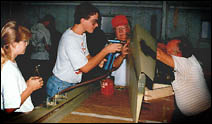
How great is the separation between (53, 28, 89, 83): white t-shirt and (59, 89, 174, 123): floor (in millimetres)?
306

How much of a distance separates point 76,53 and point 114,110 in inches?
21.8

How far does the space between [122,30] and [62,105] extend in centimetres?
94

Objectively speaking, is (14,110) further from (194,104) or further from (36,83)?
(194,104)

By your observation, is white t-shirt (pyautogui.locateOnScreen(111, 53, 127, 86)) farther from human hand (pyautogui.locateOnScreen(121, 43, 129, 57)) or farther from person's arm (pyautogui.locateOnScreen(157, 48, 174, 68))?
person's arm (pyautogui.locateOnScreen(157, 48, 174, 68))

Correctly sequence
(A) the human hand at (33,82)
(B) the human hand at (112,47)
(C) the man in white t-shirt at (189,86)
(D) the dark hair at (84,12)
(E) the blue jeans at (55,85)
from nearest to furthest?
(A) the human hand at (33,82) < (C) the man in white t-shirt at (189,86) < (B) the human hand at (112,47) < (D) the dark hair at (84,12) < (E) the blue jeans at (55,85)

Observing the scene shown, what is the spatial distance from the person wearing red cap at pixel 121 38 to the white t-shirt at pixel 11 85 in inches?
34.5

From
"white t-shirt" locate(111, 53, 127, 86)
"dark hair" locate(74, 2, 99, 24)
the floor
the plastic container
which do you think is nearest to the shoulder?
the floor

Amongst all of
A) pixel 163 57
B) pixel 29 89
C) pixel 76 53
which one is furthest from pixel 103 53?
pixel 29 89

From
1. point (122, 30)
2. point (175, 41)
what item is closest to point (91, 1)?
point (122, 30)

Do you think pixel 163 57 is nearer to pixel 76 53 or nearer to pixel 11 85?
pixel 76 53

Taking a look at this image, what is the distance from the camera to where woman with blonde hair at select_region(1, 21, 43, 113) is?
2.95ft

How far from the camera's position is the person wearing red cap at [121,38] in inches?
63.1

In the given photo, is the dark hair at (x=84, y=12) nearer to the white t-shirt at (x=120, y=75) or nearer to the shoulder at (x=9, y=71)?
the white t-shirt at (x=120, y=75)

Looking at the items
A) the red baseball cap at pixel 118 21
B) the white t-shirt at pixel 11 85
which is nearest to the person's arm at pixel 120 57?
the red baseball cap at pixel 118 21
